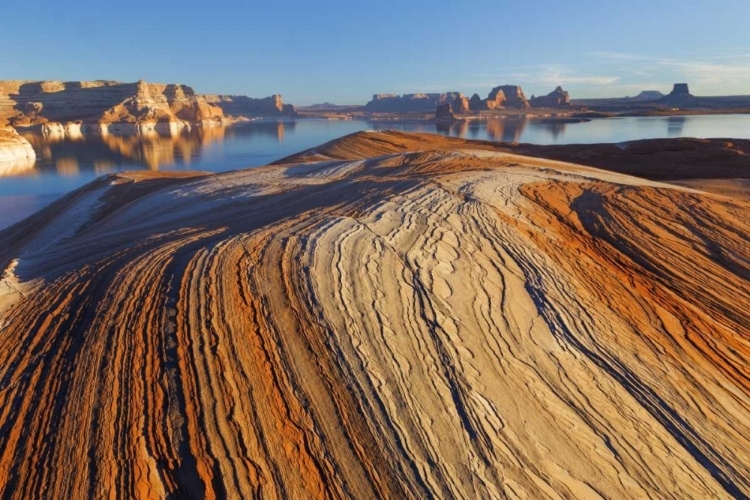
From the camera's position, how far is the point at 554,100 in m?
150

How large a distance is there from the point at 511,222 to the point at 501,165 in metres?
5.98

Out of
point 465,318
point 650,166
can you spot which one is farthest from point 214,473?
point 650,166

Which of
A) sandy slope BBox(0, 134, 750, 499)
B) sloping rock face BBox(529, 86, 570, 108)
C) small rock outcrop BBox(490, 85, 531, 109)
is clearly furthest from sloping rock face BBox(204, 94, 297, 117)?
sandy slope BBox(0, 134, 750, 499)

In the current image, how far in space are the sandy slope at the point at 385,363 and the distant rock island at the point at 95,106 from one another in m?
87.0

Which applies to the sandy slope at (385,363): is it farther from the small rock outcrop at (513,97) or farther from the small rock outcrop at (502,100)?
the small rock outcrop at (513,97)

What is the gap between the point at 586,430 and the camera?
12.3 ft

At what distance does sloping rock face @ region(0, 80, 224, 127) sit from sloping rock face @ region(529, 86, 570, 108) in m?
118

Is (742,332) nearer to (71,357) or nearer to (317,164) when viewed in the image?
(71,357)

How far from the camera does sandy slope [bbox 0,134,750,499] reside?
3.30 metres

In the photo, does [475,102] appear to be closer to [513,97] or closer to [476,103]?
[476,103]

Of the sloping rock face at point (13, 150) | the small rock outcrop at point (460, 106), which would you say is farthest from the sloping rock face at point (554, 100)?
the sloping rock face at point (13, 150)

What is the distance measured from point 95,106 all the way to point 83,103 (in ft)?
8.95

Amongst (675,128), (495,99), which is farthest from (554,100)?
(675,128)

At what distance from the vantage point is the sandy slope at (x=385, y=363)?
A: 130 inches
